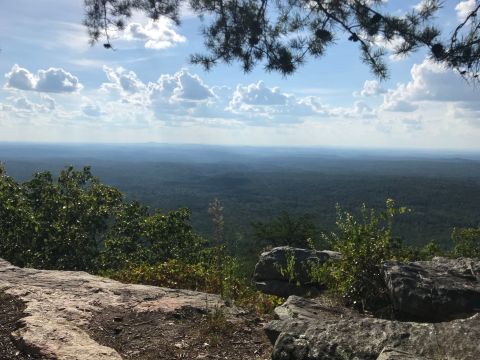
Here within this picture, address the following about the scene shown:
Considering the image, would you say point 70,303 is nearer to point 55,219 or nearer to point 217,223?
point 217,223

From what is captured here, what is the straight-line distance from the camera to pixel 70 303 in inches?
260

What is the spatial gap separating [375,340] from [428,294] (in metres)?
1.89

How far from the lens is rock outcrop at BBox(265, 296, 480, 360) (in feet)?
13.4

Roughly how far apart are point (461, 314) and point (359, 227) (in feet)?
6.11

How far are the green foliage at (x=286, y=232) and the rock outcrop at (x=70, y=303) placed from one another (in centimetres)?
2531

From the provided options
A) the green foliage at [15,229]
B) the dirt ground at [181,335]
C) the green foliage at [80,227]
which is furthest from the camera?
the green foliage at [80,227]

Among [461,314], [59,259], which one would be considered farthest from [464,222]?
[461,314]

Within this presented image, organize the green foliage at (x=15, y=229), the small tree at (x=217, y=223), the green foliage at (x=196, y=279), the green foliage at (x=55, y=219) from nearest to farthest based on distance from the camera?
the small tree at (x=217, y=223), the green foliage at (x=196, y=279), the green foliage at (x=15, y=229), the green foliage at (x=55, y=219)

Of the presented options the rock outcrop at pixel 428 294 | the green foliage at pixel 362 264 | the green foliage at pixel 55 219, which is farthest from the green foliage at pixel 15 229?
the rock outcrop at pixel 428 294

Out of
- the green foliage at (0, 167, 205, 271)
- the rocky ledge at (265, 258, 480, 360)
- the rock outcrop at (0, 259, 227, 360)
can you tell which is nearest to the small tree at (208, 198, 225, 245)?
the rock outcrop at (0, 259, 227, 360)

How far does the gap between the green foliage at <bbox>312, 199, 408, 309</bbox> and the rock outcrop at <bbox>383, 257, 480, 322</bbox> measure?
1.12 ft

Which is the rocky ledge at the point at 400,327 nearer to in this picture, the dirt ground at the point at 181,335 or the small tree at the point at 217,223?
the dirt ground at the point at 181,335

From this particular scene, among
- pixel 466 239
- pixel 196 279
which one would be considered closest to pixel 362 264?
pixel 196 279

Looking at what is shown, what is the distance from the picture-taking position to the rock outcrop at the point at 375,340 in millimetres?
4086
